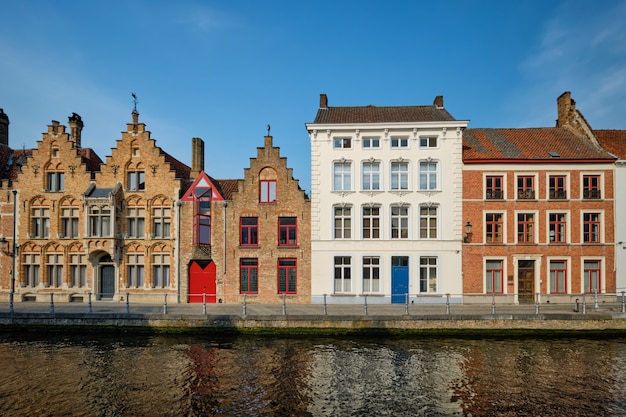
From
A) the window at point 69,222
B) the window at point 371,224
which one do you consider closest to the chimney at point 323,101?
the window at point 371,224

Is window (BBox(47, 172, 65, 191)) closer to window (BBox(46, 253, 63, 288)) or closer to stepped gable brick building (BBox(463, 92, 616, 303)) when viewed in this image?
window (BBox(46, 253, 63, 288))

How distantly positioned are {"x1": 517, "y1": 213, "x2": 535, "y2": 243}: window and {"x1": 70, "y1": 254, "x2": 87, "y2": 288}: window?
89.9 ft

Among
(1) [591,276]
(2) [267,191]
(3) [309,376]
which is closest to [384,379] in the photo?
(3) [309,376]

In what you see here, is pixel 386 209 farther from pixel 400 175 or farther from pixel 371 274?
pixel 371 274

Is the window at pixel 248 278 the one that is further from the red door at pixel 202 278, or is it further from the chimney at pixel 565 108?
the chimney at pixel 565 108

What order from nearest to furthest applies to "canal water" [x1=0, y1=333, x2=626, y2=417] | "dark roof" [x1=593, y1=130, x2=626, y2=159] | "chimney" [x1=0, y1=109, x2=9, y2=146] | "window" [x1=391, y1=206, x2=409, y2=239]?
1. "canal water" [x1=0, y1=333, x2=626, y2=417]
2. "window" [x1=391, y1=206, x2=409, y2=239]
3. "dark roof" [x1=593, y1=130, x2=626, y2=159]
4. "chimney" [x1=0, y1=109, x2=9, y2=146]

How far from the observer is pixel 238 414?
10727 millimetres

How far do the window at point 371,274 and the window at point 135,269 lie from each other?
46.4 ft

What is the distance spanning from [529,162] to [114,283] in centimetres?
2719

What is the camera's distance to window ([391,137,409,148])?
25438mm

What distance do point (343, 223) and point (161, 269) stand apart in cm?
1187

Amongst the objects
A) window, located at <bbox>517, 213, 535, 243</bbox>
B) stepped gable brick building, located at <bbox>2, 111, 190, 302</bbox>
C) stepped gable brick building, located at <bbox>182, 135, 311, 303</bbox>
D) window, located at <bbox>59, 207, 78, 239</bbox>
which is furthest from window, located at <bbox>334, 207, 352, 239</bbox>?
window, located at <bbox>59, 207, 78, 239</bbox>

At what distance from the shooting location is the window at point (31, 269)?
26.0m

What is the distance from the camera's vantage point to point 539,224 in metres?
24.9
